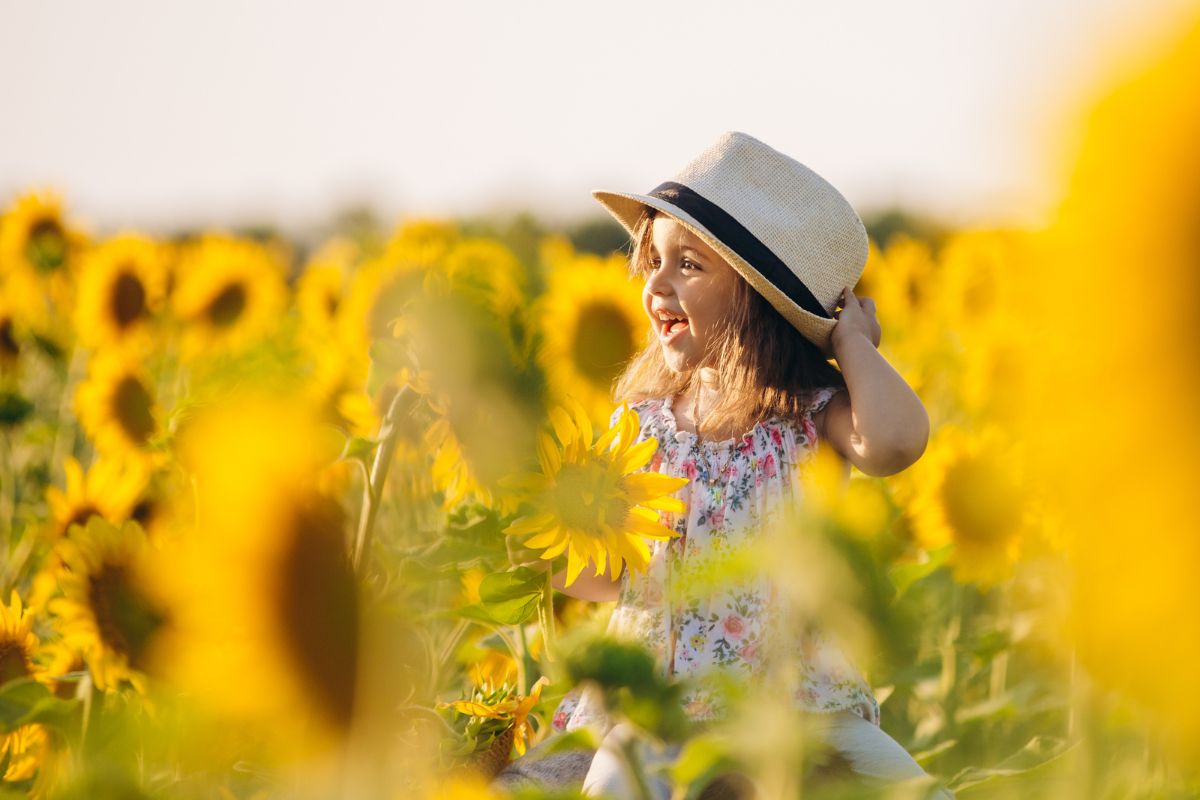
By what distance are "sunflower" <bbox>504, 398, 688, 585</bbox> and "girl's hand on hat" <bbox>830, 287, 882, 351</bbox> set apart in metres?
0.42

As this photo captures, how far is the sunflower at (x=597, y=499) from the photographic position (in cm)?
136

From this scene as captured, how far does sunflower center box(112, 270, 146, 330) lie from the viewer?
4.18m

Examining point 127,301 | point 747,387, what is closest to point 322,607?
point 747,387

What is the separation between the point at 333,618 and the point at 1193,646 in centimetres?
38

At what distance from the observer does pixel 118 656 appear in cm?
157

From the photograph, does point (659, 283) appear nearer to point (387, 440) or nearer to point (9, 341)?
point (387, 440)

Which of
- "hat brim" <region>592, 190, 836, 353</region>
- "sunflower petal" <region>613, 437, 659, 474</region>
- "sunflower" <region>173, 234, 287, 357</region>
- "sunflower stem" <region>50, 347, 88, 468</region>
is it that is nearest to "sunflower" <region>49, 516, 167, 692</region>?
"sunflower petal" <region>613, 437, 659, 474</region>

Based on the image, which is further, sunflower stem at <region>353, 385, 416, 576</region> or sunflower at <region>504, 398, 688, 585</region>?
sunflower at <region>504, 398, 688, 585</region>

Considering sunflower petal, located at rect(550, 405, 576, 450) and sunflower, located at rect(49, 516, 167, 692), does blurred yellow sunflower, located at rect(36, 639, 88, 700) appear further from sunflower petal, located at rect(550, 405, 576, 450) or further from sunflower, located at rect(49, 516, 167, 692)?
sunflower petal, located at rect(550, 405, 576, 450)

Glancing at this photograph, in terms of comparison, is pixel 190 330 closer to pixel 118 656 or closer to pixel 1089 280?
pixel 118 656

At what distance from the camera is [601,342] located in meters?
3.13

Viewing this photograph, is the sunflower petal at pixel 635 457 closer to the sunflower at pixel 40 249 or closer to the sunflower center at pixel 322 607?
the sunflower center at pixel 322 607

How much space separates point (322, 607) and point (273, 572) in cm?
5

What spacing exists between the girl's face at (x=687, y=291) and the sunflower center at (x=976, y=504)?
91 centimetres
